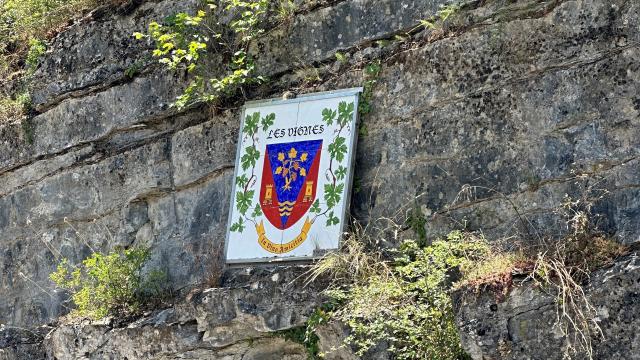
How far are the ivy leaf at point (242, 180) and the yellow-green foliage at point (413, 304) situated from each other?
1421 mm

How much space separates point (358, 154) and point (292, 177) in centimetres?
52

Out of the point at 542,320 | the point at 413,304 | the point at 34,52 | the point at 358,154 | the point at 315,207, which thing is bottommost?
the point at 542,320

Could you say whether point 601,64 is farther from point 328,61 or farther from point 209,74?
point 209,74

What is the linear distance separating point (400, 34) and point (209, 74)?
1.73 metres

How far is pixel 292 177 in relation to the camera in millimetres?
9711

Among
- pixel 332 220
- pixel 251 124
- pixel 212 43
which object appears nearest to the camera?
pixel 332 220

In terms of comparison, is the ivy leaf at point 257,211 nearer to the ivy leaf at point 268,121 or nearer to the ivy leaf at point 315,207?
the ivy leaf at point 315,207

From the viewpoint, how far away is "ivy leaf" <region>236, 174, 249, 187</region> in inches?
393

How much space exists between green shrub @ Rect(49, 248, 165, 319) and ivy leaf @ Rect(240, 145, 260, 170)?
1.13 metres

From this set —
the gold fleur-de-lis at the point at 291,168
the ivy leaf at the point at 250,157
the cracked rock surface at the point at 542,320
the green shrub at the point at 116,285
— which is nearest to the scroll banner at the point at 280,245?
the gold fleur-de-lis at the point at 291,168

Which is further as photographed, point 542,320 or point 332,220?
point 332,220

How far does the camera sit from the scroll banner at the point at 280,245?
949 centimetres

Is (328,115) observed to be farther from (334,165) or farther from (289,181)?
(289,181)

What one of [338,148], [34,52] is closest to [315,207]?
[338,148]
